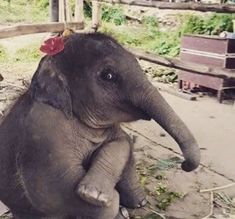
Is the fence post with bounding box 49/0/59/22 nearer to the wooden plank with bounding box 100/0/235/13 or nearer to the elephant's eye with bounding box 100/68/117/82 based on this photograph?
the wooden plank with bounding box 100/0/235/13

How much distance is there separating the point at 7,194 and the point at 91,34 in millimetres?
798

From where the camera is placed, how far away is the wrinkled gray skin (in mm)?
2045

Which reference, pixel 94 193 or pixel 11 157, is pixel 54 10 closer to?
pixel 11 157

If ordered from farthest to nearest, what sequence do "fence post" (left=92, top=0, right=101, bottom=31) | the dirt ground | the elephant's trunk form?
"fence post" (left=92, top=0, right=101, bottom=31) < the dirt ground < the elephant's trunk

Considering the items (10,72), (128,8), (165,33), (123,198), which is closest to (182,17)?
(165,33)

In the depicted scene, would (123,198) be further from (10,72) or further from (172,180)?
(10,72)

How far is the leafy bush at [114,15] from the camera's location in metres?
11.3

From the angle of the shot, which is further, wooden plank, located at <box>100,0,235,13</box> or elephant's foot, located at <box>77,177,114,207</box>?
wooden plank, located at <box>100,0,235,13</box>

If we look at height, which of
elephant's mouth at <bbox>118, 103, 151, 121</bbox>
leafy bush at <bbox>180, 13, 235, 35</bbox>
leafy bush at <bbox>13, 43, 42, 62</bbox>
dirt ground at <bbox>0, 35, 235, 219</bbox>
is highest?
elephant's mouth at <bbox>118, 103, 151, 121</bbox>

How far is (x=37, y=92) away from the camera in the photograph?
2.17 metres

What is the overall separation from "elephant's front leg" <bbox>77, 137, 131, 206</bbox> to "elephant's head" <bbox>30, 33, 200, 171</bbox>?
0.14 metres

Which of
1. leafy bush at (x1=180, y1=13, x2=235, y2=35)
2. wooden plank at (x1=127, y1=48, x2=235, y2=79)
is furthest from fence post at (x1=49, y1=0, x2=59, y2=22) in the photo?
wooden plank at (x1=127, y1=48, x2=235, y2=79)

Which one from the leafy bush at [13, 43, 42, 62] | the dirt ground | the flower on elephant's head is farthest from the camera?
the leafy bush at [13, 43, 42, 62]

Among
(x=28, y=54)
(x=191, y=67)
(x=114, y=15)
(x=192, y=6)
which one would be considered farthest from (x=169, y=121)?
(x=114, y=15)
